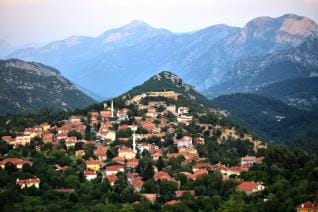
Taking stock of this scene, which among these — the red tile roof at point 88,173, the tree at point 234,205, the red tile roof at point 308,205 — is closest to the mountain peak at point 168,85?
the red tile roof at point 88,173

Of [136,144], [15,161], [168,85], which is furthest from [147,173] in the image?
[168,85]

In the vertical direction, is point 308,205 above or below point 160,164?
below

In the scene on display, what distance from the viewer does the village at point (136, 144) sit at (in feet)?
216

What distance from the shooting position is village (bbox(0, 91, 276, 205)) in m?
65.9

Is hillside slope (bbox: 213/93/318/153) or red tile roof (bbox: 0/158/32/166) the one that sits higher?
hillside slope (bbox: 213/93/318/153)

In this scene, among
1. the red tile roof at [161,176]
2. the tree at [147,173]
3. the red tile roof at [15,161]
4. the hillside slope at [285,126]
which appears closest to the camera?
the red tile roof at [15,161]

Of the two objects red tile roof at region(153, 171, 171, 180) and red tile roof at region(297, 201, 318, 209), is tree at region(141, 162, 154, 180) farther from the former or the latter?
red tile roof at region(297, 201, 318, 209)

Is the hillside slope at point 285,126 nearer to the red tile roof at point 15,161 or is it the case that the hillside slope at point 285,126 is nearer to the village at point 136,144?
the village at point 136,144

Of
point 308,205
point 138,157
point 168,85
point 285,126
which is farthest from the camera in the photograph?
point 285,126

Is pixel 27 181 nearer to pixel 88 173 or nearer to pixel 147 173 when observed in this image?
pixel 88 173

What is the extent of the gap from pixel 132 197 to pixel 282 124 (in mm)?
118753

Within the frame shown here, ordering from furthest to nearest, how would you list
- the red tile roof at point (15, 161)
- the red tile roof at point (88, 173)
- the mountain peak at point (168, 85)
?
the mountain peak at point (168, 85) < the red tile roof at point (88, 173) < the red tile roof at point (15, 161)

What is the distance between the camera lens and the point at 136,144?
8075 cm

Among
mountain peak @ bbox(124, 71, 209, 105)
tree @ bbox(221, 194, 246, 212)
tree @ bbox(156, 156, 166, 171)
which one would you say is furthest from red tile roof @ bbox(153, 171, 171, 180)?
mountain peak @ bbox(124, 71, 209, 105)
